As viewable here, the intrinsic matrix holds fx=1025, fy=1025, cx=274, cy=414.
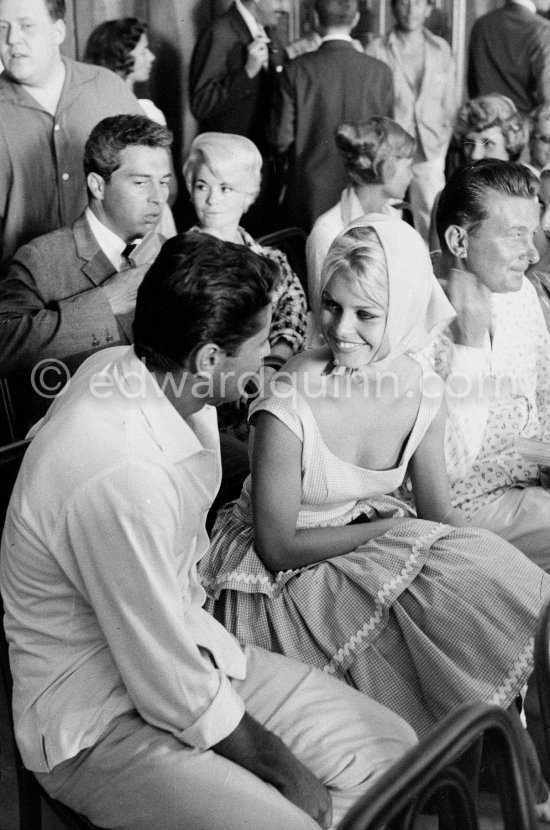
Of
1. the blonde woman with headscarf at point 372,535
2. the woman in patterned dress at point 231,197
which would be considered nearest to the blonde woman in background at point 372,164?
the woman in patterned dress at point 231,197

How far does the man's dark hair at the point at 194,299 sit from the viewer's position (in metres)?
1.66

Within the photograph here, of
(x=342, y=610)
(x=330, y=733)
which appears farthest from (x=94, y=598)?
(x=342, y=610)

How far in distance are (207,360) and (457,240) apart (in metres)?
1.46

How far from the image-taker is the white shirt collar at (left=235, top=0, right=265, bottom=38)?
15.0 ft

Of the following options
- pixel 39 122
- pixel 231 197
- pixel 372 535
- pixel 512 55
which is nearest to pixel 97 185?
pixel 39 122

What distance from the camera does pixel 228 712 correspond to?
1601 mm

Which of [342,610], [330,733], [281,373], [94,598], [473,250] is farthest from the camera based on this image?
[473,250]

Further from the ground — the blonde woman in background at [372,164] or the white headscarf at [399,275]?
the white headscarf at [399,275]

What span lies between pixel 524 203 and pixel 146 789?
6.72 feet

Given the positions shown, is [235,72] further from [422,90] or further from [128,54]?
[422,90]

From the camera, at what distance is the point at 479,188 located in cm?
294

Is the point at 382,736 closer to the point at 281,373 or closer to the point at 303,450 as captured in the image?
the point at 303,450

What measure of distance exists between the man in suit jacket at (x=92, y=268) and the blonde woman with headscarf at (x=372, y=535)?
830 mm

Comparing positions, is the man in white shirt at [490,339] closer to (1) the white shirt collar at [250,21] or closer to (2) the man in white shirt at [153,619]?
(2) the man in white shirt at [153,619]
